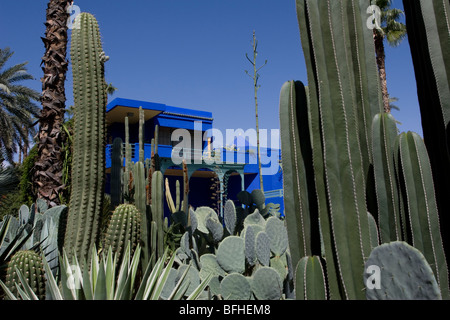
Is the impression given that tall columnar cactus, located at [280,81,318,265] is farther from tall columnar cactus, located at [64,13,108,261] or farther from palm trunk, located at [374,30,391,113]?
palm trunk, located at [374,30,391,113]

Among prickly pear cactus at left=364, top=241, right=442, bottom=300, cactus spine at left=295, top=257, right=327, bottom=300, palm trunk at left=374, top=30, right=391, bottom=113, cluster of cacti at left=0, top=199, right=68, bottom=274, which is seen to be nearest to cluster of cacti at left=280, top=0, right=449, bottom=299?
cactus spine at left=295, top=257, right=327, bottom=300

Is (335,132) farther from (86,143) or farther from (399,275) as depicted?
(86,143)

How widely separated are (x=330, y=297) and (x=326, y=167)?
2.18 ft

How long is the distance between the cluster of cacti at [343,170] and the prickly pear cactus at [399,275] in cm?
16

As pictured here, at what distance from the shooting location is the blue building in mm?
18578

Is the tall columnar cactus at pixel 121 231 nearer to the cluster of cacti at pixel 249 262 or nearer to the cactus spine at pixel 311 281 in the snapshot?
the cluster of cacti at pixel 249 262

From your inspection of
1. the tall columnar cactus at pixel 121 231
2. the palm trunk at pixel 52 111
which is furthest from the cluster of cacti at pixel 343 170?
the palm trunk at pixel 52 111

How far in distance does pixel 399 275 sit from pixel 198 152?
18.0 meters

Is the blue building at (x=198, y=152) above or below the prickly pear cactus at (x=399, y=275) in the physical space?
above

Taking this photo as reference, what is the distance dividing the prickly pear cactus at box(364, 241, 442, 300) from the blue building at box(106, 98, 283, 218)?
1652cm

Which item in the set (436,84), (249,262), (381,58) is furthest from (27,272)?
(381,58)

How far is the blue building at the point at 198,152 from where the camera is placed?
731 inches
